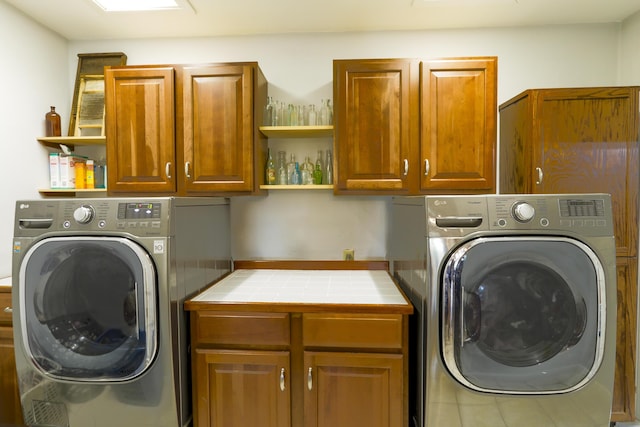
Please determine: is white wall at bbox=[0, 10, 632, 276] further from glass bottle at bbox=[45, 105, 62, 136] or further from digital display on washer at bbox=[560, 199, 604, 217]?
digital display on washer at bbox=[560, 199, 604, 217]

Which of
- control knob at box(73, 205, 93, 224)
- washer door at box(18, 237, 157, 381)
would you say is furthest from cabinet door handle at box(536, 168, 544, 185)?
control knob at box(73, 205, 93, 224)

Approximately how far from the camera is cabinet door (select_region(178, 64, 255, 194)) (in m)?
1.98

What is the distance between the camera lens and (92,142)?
7.67 ft

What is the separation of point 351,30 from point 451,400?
221 centimetres

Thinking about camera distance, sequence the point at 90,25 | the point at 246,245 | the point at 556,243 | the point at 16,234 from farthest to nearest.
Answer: the point at 246,245 → the point at 90,25 → the point at 16,234 → the point at 556,243

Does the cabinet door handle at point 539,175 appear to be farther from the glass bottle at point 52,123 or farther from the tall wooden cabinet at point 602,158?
the glass bottle at point 52,123

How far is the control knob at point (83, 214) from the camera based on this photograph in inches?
59.5

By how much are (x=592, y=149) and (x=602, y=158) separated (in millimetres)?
68

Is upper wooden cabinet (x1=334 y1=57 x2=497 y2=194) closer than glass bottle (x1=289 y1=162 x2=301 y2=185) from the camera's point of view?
Yes

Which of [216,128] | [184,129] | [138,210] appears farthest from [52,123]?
[138,210]

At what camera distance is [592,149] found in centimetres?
175

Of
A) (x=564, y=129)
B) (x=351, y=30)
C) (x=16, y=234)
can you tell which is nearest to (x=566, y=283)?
(x=564, y=129)

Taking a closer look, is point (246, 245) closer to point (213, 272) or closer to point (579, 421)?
point (213, 272)

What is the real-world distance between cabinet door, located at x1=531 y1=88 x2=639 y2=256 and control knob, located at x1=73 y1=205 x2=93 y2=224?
2.15 meters
